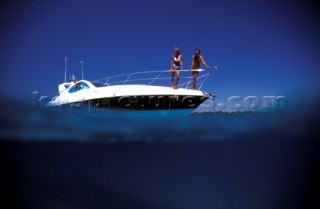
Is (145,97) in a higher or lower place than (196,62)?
lower

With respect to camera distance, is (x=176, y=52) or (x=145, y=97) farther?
(x=145, y=97)

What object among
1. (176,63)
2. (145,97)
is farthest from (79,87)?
(176,63)

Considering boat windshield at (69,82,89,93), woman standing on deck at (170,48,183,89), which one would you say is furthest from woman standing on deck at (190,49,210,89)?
boat windshield at (69,82,89,93)

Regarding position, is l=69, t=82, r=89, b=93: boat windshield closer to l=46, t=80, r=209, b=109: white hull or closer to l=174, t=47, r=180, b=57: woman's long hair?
l=46, t=80, r=209, b=109: white hull

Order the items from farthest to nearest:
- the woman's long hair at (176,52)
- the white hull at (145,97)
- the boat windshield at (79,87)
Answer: the boat windshield at (79,87) → the white hull at (145,97) → the woman's long hair at (176,52)

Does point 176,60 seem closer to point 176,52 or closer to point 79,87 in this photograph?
point 176,52

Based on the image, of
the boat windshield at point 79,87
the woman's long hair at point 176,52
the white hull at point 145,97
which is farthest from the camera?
the boat windshield at point 79,87

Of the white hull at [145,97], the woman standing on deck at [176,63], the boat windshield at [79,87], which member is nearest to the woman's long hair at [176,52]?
the woman standing on deck at [176,63]

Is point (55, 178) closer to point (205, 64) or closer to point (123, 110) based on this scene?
point (123, 110)

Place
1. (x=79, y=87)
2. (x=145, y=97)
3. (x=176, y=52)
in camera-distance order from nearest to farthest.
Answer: (x=176, y=52) < (x=145, y=97) < (x=79, y=87)

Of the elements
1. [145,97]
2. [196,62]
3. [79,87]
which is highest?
[196,62]

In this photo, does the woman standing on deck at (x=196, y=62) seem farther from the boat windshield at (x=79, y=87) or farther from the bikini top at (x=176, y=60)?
the boat windshield at (x=79, y=87)

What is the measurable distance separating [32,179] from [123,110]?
145 cm

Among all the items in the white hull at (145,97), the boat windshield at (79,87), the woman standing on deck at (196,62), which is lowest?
the white hull at (145,97)
